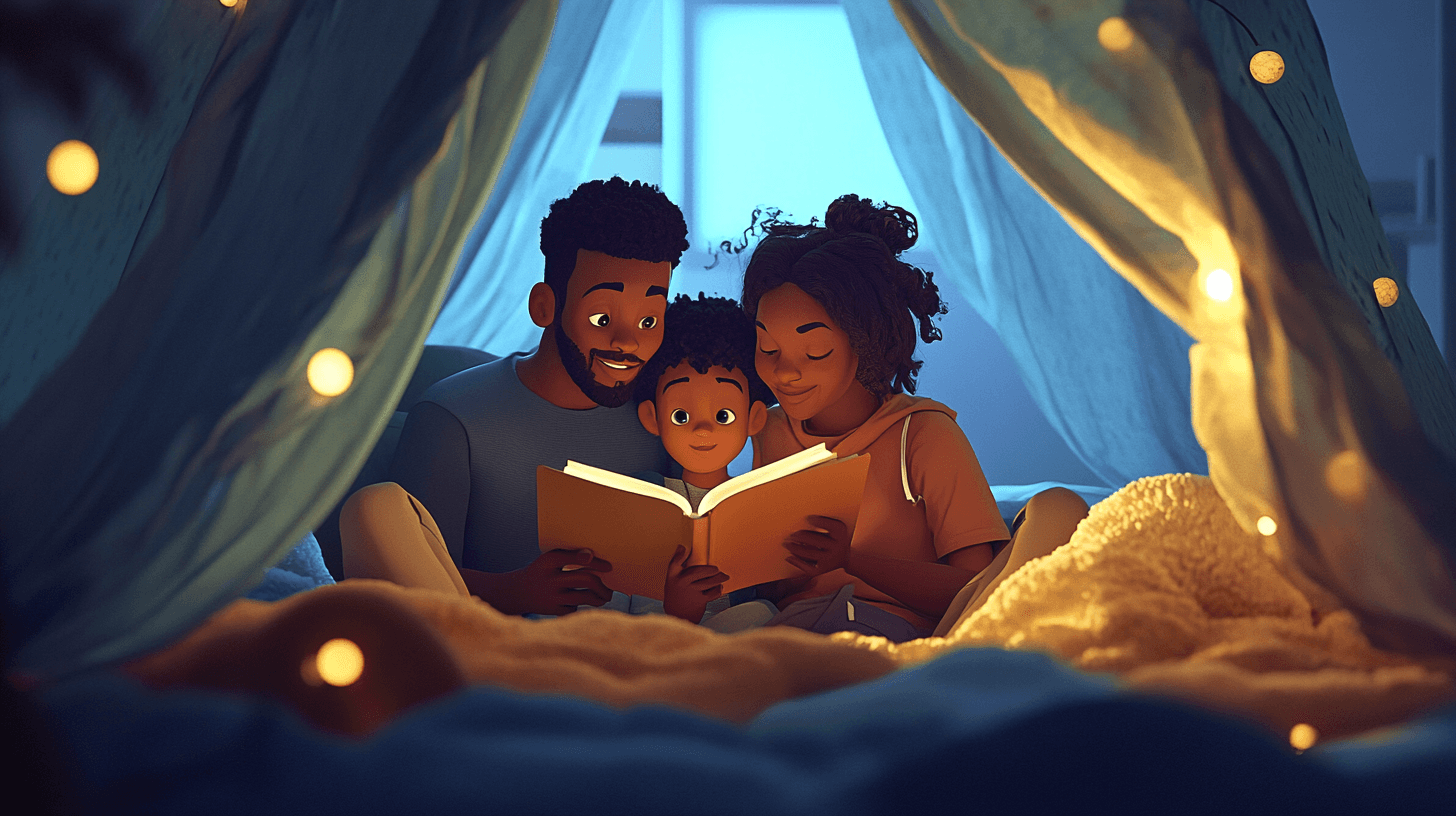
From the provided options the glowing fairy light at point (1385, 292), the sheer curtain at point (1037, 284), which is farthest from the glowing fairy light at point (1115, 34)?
the sheer curtain at point (1037, 284)

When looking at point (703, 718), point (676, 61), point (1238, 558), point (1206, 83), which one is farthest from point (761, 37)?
point (703, 718)

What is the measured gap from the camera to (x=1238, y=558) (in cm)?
110

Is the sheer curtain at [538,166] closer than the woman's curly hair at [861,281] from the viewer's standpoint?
No

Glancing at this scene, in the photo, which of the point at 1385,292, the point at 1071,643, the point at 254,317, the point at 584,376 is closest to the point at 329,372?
the point at 254,317

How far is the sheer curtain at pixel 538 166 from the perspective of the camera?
9.08 ft

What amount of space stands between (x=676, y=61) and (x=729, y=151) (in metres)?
0.41

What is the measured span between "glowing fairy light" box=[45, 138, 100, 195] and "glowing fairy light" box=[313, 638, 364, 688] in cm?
65

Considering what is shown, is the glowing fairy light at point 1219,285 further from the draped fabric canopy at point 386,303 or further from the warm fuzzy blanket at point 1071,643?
the warm fuzzy blanket at point 1071,643

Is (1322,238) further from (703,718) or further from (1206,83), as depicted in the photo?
(703,718)

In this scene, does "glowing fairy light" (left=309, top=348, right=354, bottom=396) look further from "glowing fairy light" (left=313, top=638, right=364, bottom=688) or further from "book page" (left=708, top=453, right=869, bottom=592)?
"book page" (left=708, top=453, right=869, bottom=592)

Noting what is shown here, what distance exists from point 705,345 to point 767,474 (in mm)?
392

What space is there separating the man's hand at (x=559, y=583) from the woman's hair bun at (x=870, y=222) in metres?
0.78

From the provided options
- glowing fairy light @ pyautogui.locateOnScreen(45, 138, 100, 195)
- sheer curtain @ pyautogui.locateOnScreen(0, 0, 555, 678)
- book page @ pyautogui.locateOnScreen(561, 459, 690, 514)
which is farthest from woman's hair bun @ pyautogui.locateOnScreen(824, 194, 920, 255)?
glowing fairy light @ pyautogui.locateOnScreen(45, 138, 100, 195)

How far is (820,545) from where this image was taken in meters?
1.35
